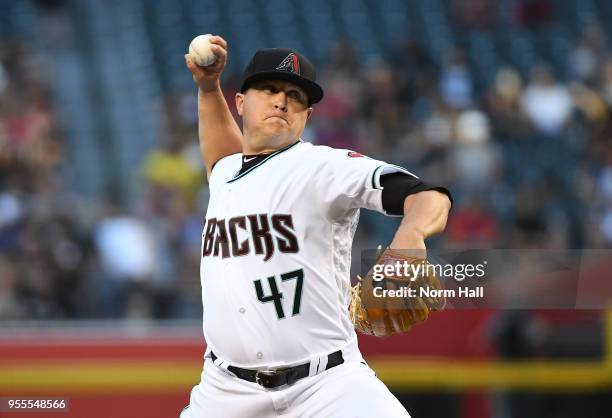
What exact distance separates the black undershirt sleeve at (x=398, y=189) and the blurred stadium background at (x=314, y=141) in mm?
2672

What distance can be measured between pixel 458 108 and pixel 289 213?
764 cm

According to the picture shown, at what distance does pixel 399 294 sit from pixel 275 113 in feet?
2.84

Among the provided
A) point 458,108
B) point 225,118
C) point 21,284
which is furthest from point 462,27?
point 225,118

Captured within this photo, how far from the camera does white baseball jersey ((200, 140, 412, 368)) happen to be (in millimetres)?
3389

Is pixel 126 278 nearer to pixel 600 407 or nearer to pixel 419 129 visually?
pixel 419 129

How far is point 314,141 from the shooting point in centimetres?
1038

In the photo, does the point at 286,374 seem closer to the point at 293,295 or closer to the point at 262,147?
the point at 293,295

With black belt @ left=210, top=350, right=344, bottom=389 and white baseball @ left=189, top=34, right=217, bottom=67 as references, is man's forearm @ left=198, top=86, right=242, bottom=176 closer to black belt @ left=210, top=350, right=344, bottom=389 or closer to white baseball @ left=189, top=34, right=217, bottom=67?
white baseball @ left=189, top=34, right=217, bottom=67

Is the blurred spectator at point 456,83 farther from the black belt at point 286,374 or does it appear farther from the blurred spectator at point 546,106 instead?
the black belt at point 286,374

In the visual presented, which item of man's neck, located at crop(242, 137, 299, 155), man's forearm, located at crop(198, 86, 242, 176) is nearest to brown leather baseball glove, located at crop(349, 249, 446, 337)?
man's neck, located at crop(242, 137, 299, 155)

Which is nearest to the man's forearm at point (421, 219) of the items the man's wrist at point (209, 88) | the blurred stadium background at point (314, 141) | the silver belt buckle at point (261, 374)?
the silver belt buckle at point (261, 374)

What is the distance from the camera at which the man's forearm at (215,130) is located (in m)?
4.17

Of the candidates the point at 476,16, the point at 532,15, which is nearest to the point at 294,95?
the point at 476,16

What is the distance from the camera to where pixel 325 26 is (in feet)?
44.2
